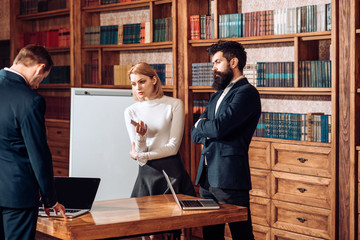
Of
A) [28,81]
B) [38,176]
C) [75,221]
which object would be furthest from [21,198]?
[28,81]

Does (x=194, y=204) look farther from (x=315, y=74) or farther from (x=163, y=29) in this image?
(x=163, y=29)

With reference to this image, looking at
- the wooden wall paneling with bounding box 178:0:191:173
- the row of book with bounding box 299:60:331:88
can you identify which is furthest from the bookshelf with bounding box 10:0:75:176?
the row of book with bounding box 299:60:331:88

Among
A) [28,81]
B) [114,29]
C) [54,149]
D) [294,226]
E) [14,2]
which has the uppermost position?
[14,2]

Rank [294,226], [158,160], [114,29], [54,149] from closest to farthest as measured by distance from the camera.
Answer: [158,160]
[294,226]
[114,29]
[54,149]

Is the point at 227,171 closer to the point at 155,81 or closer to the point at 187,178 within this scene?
the point at 187,178

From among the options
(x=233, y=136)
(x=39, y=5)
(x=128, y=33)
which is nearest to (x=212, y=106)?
(x=233, y=136)

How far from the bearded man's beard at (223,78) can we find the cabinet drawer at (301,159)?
3.79 ft

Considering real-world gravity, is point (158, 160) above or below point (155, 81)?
below

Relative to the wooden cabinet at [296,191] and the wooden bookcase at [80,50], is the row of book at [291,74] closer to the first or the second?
the wooden cabinet at [296,191]

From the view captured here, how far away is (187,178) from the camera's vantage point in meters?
3.60

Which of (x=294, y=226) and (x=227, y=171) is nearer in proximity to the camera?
(x=227, y=171)

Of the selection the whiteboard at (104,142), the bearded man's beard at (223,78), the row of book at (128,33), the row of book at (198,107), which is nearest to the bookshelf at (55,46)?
the row of book at (128,33)

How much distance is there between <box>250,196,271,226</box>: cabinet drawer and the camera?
13.9 feet

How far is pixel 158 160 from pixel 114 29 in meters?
2.35
